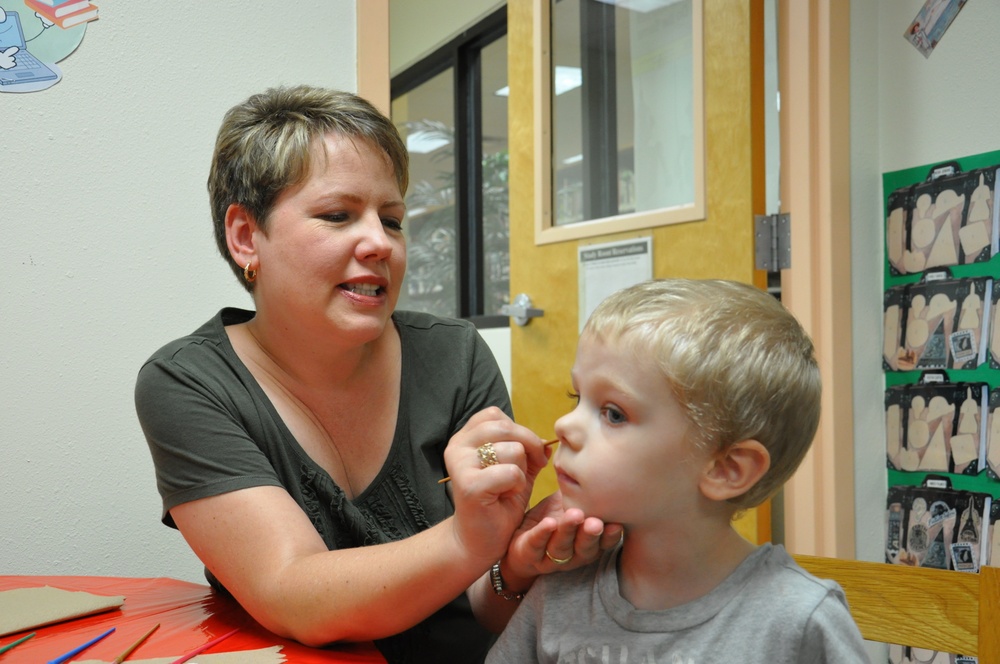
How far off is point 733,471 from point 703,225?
5.08 ft

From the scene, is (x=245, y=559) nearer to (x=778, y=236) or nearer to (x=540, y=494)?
(x=778, y=236)

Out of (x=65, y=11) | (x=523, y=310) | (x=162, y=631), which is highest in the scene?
(x=65, y=11)

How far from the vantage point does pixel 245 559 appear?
3.32 feet

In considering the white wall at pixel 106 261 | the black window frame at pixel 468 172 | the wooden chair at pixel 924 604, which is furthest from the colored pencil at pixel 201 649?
the black window frame at pixel 468 172

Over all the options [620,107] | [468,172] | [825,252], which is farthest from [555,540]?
[468,172]

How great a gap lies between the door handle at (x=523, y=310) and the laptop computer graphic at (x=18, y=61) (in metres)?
1.60

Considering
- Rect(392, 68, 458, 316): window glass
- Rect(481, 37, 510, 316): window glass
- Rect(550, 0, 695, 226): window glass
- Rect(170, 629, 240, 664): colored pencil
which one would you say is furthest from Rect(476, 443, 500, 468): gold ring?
Rect(392, 68, 458, 316): window glass

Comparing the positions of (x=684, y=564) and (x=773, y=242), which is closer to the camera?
(x=684, y=564)

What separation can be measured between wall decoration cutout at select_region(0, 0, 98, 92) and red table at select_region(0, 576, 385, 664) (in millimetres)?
942

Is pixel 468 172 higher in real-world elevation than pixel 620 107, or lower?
higher

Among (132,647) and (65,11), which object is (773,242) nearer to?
(65,11)

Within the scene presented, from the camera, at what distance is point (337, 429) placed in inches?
50.8

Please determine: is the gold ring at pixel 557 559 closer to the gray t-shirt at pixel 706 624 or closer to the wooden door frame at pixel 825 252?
the gray t-shirt at pixel 706 624

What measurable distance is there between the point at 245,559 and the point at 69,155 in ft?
3.34
